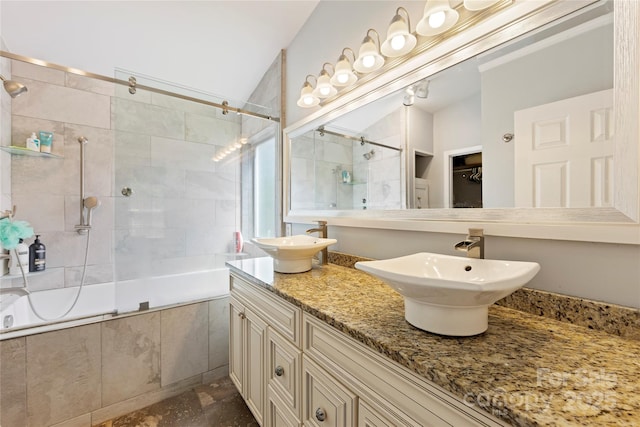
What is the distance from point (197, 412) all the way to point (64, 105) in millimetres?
2529

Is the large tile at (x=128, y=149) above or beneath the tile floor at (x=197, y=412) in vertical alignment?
above

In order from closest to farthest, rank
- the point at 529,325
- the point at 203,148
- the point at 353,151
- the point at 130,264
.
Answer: the point at 529,325 → the point at 353,151 → the point at 130,264 → the point at 203,148

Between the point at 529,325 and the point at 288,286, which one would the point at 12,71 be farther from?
the point at 529,325

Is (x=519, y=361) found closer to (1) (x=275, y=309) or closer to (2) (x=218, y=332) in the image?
(1) (x=275, y=309)

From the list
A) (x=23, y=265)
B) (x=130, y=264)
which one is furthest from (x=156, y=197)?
(x=23, y=265)

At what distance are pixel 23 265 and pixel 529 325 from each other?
9.78ft

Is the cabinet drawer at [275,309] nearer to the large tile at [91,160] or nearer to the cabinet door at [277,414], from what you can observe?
the cabinet door at [277,414]

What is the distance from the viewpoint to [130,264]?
6.93 feet

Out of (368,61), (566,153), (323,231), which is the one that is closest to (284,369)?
(323,231)

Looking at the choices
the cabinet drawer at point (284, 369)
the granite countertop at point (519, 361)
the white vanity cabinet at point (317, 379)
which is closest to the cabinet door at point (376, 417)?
the white vanity cabinet at point (317, 379)

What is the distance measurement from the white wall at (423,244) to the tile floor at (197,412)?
1.18m

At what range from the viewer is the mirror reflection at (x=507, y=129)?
76 cm

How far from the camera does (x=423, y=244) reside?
1.19 metres

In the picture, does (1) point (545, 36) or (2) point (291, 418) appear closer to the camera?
(1) point (545, 36)
